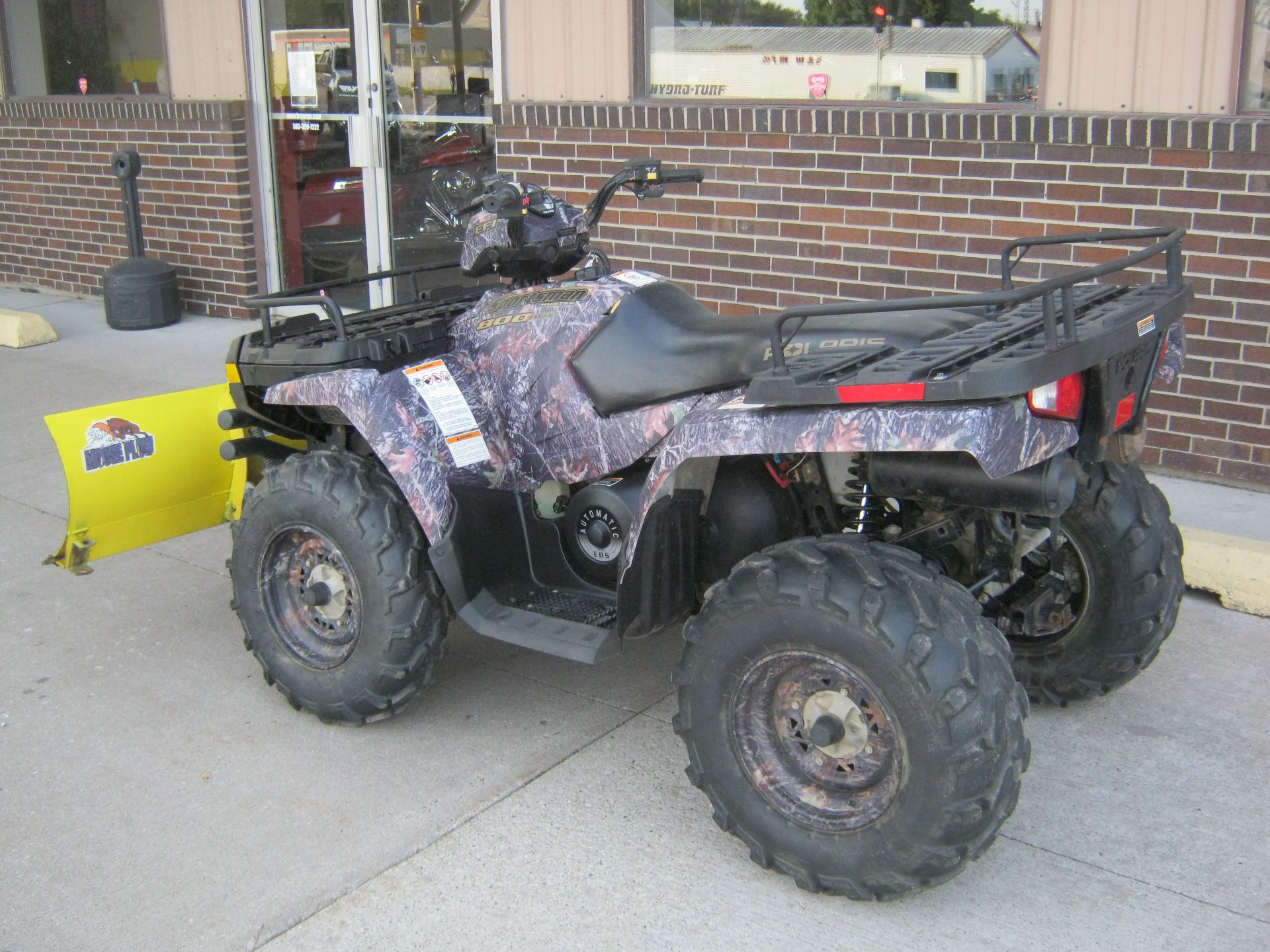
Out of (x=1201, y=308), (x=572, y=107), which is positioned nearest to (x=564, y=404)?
(x=1201, y=308)

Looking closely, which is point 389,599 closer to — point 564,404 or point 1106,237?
point 564,404

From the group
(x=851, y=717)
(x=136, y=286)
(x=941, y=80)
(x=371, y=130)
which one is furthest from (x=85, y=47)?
(x=851, y=717)

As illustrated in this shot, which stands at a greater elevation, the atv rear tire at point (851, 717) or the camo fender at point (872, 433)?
the camo fender at point (872, 433)

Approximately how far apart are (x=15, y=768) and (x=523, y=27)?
16.5ft

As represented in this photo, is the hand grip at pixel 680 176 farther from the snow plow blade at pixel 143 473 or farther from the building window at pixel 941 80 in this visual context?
the building window at pixel 941 80

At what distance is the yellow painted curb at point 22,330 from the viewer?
895cm

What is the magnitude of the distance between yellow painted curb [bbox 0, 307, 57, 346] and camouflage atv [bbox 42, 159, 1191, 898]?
5.30 metres

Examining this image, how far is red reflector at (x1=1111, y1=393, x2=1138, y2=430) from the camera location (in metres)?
3.05

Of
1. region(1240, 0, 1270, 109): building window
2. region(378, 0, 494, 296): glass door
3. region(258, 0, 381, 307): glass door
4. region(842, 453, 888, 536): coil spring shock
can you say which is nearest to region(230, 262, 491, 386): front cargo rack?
region(842, 453, 888, 536): coil spring shock

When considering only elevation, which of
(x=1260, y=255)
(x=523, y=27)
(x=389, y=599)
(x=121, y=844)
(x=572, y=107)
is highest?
(x=523, y=27)

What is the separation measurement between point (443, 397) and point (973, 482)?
63.5 inches

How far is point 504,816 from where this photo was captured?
3.44m

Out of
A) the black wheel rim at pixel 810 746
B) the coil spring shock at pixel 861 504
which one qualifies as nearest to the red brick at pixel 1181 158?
the coil spring shock at pixel 861 504

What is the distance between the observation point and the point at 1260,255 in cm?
526
